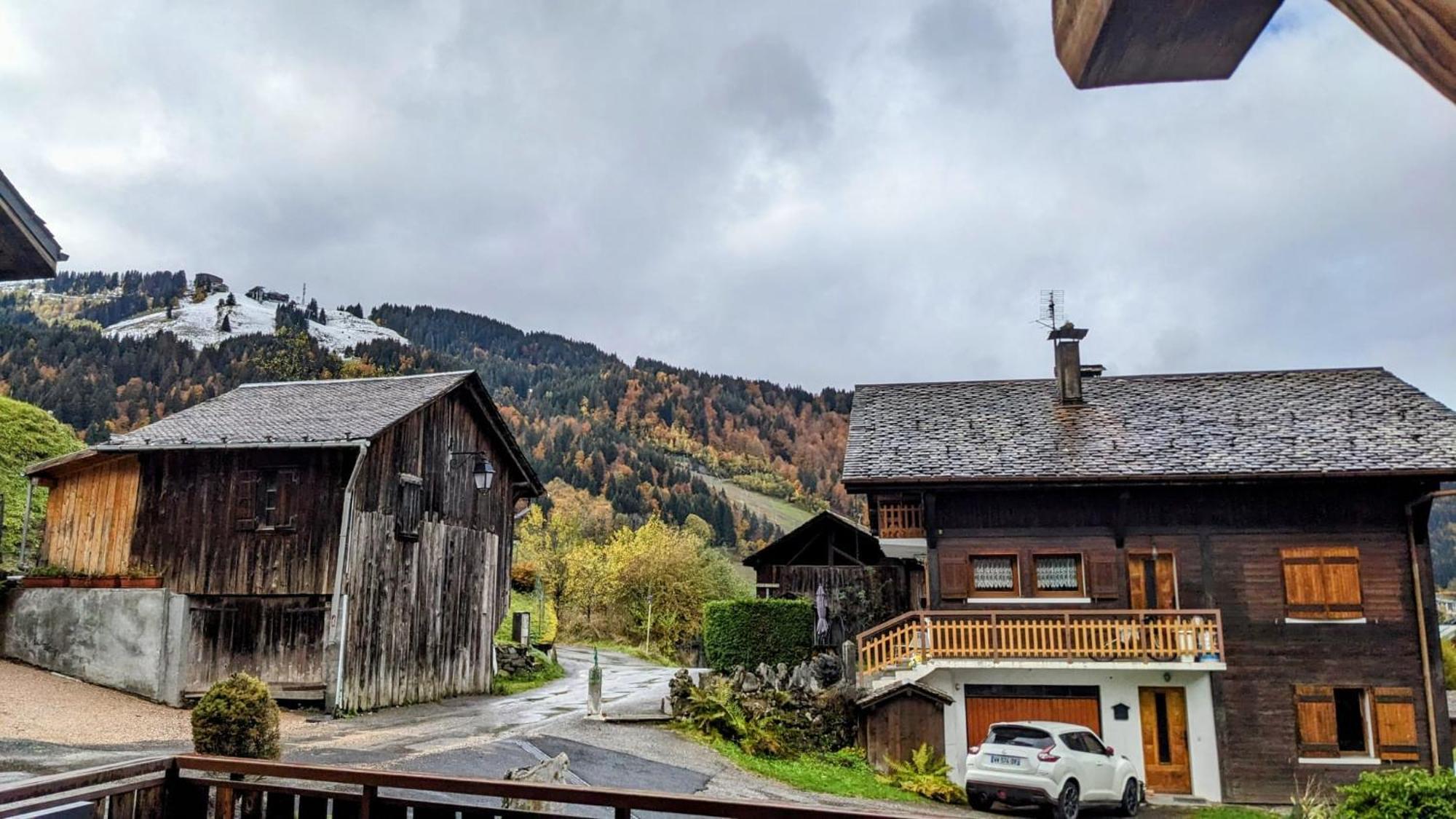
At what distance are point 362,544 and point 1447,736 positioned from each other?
71.4 ft

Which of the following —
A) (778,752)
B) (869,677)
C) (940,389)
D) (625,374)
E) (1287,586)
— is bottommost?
(778,752)

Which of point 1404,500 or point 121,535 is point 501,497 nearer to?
point 121,535

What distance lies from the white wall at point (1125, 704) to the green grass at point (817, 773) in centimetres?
209

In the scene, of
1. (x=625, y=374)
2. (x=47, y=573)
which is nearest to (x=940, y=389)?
(x=47, y=573)

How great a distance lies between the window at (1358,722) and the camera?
18.5 meters

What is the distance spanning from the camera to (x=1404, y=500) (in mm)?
19375

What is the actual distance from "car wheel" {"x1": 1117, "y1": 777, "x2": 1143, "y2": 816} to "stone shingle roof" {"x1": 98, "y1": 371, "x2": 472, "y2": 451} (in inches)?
615

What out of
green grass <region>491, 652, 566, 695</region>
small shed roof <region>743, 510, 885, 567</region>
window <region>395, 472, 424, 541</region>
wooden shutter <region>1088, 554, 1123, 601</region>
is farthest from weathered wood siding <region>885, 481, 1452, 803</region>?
green grass <region>491, 652, 566, 695</region>

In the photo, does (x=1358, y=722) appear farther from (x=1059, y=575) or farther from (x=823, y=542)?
(x=823, y=542)

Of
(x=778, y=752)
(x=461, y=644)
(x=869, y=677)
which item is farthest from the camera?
(x=461, y=644)

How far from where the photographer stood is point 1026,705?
19344mm

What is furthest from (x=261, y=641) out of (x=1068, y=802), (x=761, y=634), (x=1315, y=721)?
(x=1315, y=721)

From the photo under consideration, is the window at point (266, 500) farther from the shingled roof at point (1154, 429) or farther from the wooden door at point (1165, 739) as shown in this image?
the wooden door at point (1165, 739)

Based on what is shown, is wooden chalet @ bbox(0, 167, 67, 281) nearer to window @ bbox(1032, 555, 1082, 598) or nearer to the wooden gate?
the wooden gate
